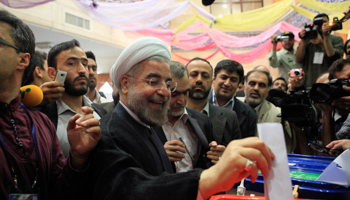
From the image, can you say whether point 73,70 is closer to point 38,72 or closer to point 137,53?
point 38,72

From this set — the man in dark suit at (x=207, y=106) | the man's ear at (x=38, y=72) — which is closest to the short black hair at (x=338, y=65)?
the man in dark suit at (x=207, y=106)

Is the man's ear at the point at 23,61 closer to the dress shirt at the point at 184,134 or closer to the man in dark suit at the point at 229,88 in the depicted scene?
the dress shirt at the point at 184,134

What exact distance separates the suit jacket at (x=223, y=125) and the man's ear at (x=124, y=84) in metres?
1.00

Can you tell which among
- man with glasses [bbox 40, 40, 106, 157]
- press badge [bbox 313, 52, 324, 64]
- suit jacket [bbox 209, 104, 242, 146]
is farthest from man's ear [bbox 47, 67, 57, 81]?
press badge [bbox 313, 52, 324, 64]

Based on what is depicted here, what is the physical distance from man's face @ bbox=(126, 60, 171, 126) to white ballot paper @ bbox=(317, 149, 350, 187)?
75cm

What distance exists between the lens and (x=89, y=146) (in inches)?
39.3

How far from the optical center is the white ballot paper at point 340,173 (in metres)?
1.03

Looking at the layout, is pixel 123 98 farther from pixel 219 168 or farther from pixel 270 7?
pixel 270 7

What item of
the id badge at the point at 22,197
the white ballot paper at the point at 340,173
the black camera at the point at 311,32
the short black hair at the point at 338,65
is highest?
the black camera at the point at 311,32

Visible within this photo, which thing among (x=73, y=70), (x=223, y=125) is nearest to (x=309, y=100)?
(x=223, y=125)

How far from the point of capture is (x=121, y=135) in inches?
42.0

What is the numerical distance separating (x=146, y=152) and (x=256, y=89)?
7.65 ft

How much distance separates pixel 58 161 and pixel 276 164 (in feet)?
3.57

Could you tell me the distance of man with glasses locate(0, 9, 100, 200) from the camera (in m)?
1.03
